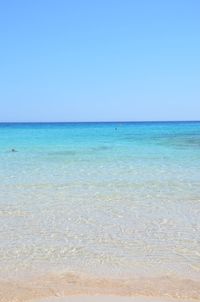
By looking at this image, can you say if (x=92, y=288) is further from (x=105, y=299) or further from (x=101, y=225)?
(x=101, y=225)

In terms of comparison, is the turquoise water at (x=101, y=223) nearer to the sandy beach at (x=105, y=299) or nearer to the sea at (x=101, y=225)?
the sea at (x=101, y=225)

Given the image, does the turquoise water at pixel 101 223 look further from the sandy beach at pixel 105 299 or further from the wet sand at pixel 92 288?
the sandy beach at pixel 105 299

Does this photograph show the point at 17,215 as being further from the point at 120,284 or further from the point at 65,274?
the point at 120,284

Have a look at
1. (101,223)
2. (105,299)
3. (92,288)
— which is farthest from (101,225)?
(105,299)

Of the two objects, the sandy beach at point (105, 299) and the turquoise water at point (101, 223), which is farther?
the turquoise water at point (101, 223)

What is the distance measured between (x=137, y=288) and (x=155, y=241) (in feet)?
5.07

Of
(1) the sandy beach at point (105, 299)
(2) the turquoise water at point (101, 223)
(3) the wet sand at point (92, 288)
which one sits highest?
(1) the sandy beach at point (105, 299)

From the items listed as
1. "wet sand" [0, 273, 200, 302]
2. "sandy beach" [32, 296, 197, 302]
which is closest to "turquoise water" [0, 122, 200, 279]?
"wet sand" [0, 273, 200, 302]

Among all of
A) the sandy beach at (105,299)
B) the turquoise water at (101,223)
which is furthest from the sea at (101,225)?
the sandy beach at (105,299)

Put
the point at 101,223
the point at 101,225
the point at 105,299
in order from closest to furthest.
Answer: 1. the point at 105,299
2. the point at 101,225
3. the point at 101,223

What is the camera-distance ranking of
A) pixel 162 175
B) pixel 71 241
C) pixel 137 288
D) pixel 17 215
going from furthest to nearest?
pixel 162 175 < pixel 17 215 < pixel 71 241 < pixel 137 288

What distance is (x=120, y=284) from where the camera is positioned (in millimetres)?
4316

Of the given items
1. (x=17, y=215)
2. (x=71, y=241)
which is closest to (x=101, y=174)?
(x=17, y=215)

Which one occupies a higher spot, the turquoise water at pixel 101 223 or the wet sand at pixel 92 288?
the wet sand at pixel 92 288
